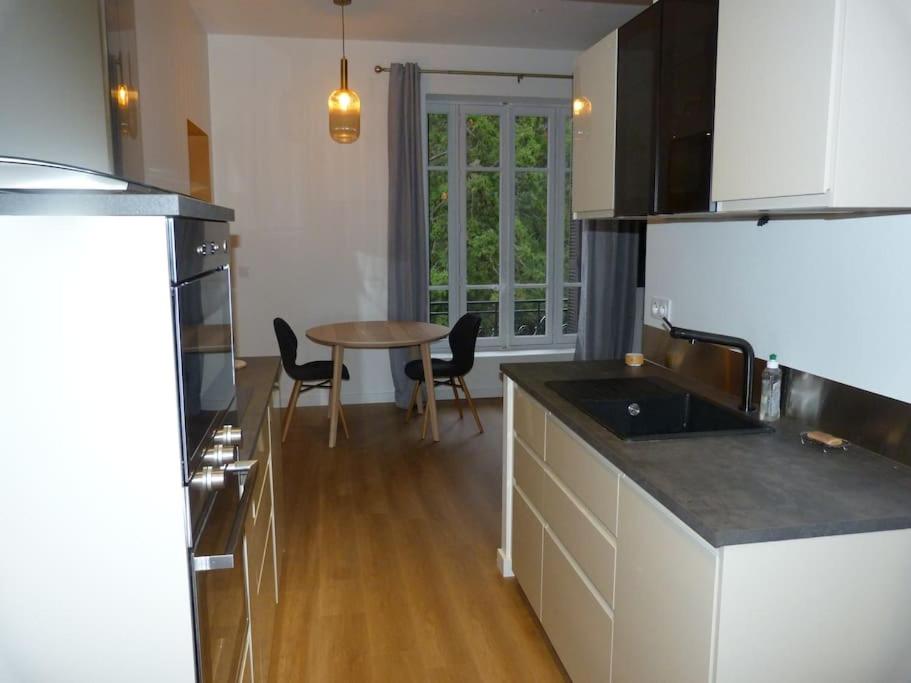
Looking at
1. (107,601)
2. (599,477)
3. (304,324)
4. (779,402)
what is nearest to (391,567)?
(599,477)

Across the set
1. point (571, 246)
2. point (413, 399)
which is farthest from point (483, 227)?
point (413, 399)

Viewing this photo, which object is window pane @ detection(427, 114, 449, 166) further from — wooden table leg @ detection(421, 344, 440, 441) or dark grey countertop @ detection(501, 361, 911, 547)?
dark grey countertop @ detection(501, 361, 911, 547)

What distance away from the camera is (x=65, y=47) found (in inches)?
55.5

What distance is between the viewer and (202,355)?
1.39 m

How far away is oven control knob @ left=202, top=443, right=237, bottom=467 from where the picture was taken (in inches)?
55.2

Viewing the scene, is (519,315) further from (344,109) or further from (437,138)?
(344,109)

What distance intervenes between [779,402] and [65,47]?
80.6 inches

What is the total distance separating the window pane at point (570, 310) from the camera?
664cm

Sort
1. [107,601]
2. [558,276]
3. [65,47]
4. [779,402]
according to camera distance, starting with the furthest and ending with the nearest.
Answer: [558,276], [779,402], [65,47], [107,601]

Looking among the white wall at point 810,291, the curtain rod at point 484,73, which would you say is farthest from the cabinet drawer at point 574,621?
the curtain rod at point 484,73

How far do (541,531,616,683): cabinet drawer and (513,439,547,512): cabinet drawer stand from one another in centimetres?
17

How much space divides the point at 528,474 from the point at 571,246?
4.13 m

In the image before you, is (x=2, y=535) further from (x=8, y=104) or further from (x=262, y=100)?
(x=262, y=100)

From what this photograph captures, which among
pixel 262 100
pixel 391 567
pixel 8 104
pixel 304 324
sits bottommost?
pixel 391 567
